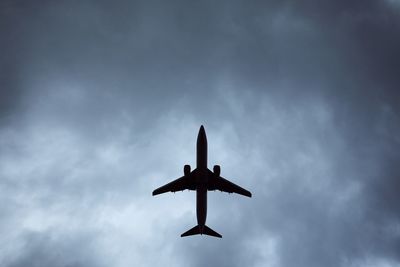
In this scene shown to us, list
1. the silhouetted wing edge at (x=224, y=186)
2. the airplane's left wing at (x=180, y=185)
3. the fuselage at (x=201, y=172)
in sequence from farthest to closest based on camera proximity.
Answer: the silhouetted wing edge at (x=224, y=186) → the airplane's left wing at (x=180, y=185) → the fuselage at (x=201, y=172)

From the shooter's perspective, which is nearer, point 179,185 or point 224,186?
point 179,185

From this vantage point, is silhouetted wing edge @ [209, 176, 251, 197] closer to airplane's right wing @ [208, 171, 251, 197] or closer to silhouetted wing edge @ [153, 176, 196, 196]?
airplane's right wing @ [208, 171, 251, 197]

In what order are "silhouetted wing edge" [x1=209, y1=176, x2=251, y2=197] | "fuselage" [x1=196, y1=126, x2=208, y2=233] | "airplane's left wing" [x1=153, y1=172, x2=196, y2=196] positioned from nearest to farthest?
1. "fuselage" [x1=196, y1=126, x2=208, y2=233]
2. "airplane's left wing" [x1=153, y1=172, x2=196, y2=196]
3. "silhouetted wing edge" [x1=209, y1=176, x2=251, y2=197]

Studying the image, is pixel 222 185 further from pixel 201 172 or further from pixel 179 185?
pixel 179 185

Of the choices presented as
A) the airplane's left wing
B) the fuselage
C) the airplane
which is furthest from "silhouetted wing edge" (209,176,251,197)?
the airplane's left wing

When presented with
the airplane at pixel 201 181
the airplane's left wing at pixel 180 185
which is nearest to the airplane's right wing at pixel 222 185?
the airplane at pixel 201 181

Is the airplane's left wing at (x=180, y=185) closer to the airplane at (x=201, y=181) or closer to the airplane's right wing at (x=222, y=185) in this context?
the airplane at (x=201, y=181)

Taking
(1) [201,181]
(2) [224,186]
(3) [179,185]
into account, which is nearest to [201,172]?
(1) [201,181]

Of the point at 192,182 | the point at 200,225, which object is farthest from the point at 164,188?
the point at 200,225

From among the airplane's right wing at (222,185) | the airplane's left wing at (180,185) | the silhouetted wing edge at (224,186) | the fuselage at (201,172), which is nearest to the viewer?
the fuselage at (201,172)

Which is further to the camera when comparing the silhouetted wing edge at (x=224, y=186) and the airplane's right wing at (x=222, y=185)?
the silhouetted wing edge at (x=224, y=186)

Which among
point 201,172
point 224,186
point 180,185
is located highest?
point 201,172

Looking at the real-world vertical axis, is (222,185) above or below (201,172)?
below

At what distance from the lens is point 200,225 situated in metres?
67.2
